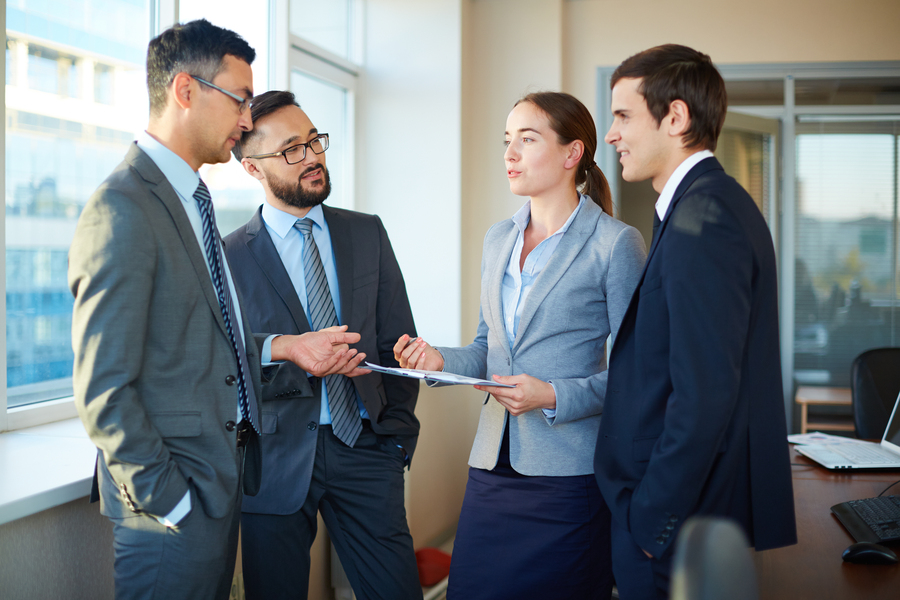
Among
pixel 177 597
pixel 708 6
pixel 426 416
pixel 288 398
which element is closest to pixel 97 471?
pixel 177 597

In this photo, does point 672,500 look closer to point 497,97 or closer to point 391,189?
point 391,189

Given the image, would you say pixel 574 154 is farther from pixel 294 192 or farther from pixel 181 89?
pixel 181 89

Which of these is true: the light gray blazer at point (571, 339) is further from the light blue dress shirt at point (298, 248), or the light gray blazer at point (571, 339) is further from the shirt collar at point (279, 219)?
the shirt collar at point (279, 219)

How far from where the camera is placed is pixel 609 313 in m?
1.71

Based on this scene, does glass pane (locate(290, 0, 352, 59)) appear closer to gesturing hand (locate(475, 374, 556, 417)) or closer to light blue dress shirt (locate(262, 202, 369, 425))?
light blue dress shirt (locate(262, 202, 369, 425))

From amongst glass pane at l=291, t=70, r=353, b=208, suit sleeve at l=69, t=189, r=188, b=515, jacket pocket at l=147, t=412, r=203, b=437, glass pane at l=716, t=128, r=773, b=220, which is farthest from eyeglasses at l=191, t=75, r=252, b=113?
glass pane at l=716, t=128, r=773, b=220

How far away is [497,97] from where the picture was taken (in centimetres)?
441

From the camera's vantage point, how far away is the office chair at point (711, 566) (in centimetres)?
42

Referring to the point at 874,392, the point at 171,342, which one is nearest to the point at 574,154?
the point at 171,342

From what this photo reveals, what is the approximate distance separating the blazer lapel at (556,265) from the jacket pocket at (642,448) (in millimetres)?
508

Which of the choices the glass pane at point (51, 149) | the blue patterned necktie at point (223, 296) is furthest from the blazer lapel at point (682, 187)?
the glass pane at point (51, 149)

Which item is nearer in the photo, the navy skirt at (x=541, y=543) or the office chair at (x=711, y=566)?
the office chair at (x=711, y=566)

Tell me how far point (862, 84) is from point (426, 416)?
361 cm

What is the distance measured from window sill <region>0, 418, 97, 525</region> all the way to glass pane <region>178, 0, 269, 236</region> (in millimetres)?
1225
